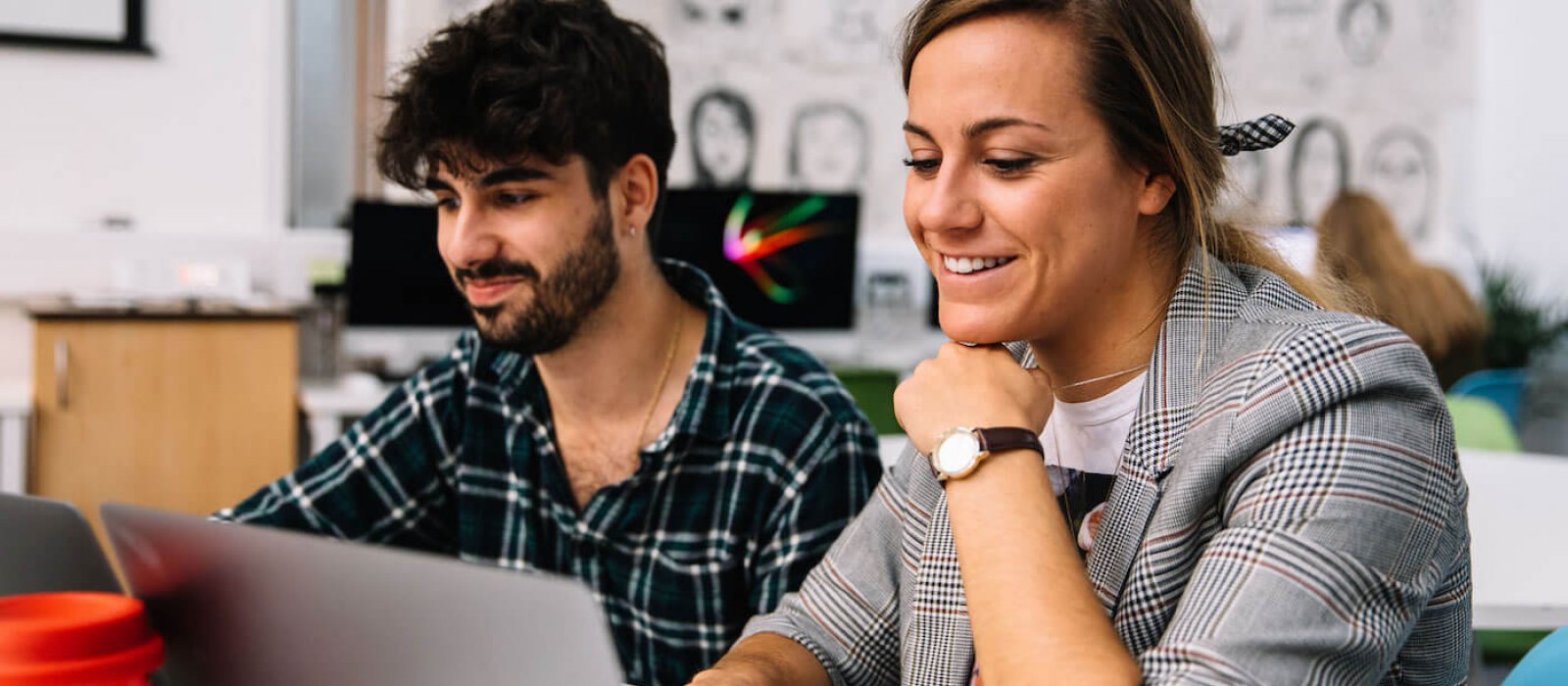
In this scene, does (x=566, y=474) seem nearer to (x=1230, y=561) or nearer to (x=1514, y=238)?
(x=1230, y=561)

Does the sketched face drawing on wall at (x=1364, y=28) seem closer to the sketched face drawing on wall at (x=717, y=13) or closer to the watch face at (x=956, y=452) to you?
the sketched face drawing on wall at (x=717, y=13)

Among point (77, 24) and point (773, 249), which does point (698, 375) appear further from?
point (77, 24)

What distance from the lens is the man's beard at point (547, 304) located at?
1563 mm

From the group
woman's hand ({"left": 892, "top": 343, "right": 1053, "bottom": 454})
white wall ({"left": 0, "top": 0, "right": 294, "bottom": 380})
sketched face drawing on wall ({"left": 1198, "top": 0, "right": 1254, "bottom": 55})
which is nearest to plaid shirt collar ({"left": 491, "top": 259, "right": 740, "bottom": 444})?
woman's hand ({"left": 892, "top": 343, "right": 1053, "bottom": 454})

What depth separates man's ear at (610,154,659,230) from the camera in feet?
5.50

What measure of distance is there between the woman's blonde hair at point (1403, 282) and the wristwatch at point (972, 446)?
2.88 metres

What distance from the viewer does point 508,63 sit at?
1.57 meters

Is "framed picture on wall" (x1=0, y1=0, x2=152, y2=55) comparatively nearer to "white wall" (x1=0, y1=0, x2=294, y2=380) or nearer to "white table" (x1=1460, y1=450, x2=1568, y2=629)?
"white wall" (x1=0, y1=0, x2=294, y2=380)

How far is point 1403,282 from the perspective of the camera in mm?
→ 3906

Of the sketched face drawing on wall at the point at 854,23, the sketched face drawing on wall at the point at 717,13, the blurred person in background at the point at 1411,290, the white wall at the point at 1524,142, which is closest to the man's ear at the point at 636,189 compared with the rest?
the blurred person in background at the point at 1411,290

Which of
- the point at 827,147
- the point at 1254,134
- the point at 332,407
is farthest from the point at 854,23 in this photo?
the point at 1254,134

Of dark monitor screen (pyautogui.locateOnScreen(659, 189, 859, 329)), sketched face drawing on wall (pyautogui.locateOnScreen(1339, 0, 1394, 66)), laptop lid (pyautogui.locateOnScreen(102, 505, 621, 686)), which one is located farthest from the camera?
sketched face drawing on wall (pyautogui.locateOnScreen(1339, 0, 1394, 66))

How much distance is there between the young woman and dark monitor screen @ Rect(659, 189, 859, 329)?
275 centimetres

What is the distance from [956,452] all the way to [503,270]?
0.70 meters
